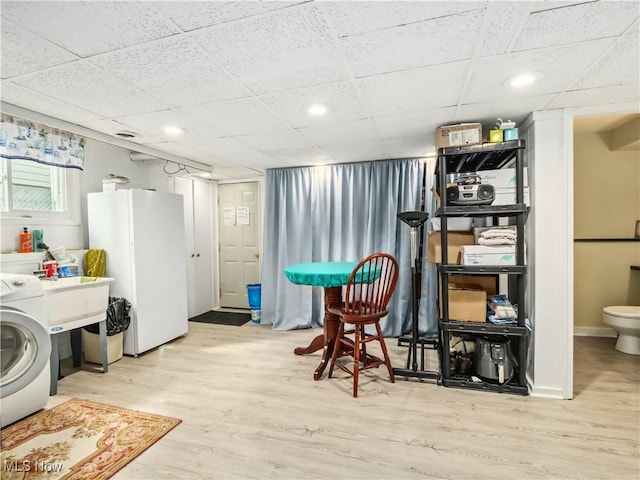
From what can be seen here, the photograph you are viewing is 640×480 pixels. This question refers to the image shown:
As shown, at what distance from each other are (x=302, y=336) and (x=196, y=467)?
2.30 m

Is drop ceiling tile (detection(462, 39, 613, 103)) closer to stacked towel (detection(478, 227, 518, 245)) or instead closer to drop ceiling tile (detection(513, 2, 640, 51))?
drop ceiling tile (detection(513, 2, 640, 51))

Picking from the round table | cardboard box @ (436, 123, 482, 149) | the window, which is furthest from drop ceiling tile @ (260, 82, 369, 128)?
the window

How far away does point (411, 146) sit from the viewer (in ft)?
11.1

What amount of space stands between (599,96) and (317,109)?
1.94m

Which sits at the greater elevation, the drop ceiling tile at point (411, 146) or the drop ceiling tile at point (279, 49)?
the drop ceiling tile at point (411, 146)

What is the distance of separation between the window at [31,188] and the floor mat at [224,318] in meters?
2.28

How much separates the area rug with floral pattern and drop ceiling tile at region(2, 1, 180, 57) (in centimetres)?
220

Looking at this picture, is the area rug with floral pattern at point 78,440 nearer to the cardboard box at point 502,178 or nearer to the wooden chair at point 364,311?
the wooden chair at point 364,311

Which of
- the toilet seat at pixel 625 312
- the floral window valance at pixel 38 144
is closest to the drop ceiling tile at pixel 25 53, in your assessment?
the floral window valance at pixel 38 144

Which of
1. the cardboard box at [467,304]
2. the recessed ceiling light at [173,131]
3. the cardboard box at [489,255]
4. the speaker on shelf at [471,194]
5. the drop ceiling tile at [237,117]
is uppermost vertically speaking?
the recessed ceiling light at [173,131]

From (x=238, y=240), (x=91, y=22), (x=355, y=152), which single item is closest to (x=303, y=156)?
(x=355, y=152)

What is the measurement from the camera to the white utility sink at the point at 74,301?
258 cm

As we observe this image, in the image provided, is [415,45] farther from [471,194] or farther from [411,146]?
[411,146]

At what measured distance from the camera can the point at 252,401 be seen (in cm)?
244
